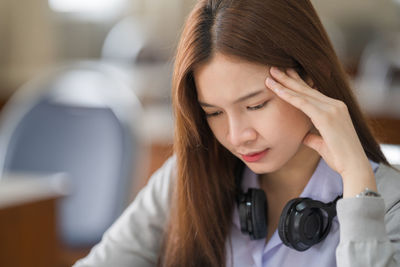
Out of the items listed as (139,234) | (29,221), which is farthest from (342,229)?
(29,221)

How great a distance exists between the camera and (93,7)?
Answer: 5.53m

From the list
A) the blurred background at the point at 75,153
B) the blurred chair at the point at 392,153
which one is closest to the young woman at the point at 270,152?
the blurred background at the point at 75,153

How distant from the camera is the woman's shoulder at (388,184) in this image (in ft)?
3.68

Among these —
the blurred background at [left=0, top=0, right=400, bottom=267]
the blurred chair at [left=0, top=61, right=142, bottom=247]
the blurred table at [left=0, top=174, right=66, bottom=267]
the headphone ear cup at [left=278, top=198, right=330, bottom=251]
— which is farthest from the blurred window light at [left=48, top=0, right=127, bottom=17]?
the headphone ear cup at [left=278, top=198, right=330, bottom=251]

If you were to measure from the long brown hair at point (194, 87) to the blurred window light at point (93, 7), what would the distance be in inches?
175

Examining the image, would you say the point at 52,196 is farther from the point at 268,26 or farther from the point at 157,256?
the point at 268,26

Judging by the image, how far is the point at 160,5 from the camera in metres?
5.55

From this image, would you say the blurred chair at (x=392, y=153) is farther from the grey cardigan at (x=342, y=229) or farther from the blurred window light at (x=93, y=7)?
the blurred window light at (x=93, y=7)

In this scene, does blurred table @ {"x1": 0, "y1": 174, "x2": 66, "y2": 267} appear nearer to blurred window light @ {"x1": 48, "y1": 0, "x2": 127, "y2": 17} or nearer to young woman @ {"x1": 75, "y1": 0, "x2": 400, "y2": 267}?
young woman @ {"x1": 75, "y1": 0, "x2": 400, "y2": 267}

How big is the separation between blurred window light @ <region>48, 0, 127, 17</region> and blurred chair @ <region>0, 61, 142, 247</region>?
10.9 ft

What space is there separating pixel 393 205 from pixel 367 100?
10.7 ft

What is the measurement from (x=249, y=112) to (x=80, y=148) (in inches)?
48.8

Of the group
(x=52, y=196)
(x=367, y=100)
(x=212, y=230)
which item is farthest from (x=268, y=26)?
(x=367, y=100)

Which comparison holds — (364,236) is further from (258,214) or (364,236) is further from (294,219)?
(258,214)
